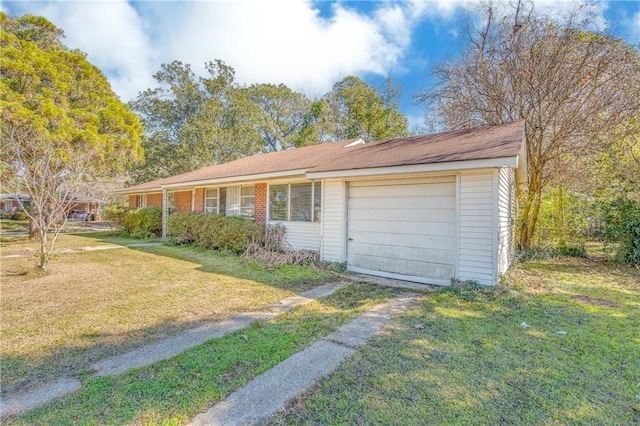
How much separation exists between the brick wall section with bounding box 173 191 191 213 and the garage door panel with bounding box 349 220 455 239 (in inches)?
398

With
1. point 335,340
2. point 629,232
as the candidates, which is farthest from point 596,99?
point 335,340

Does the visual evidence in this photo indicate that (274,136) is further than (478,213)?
Yes

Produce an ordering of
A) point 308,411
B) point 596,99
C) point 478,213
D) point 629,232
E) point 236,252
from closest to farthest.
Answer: point 308,411 → point 478,213 → point 629,232 → point 596,99 → point 236,252

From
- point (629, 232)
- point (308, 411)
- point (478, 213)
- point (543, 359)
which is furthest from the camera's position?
point (629, 232)

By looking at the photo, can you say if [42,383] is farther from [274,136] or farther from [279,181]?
[274,136]

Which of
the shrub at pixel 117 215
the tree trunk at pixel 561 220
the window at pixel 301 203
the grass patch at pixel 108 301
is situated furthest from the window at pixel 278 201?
the shrub at pixel 117 215

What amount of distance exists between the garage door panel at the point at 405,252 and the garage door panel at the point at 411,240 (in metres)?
0.07

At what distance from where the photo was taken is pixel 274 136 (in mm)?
29797

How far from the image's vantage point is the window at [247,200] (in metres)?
11.5

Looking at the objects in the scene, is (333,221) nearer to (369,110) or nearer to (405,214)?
(405,214)

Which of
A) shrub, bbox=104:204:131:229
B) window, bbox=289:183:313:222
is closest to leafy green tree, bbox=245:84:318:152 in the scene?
shrub, bbox=104:204:131:229

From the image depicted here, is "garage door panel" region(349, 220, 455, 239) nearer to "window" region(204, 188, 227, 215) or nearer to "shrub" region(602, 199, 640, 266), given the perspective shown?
"shrub" region(602, 199, 640, 266)

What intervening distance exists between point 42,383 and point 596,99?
1351 cm

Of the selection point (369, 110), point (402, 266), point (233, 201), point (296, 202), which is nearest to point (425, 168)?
point (402, 266)
